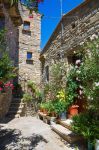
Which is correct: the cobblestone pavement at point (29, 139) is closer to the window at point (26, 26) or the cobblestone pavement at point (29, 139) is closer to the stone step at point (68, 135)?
the stone step at point (68, 135)

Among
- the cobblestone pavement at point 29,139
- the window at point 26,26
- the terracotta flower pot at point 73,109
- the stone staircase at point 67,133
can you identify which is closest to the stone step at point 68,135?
the stone staircase at point 67,133

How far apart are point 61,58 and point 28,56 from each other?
6.62 metres

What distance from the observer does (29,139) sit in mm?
6852

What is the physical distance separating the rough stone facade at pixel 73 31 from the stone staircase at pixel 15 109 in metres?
3.10

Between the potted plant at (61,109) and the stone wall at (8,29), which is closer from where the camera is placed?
the potted plant at (61,109)

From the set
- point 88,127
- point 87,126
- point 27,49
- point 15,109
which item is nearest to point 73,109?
point 87,126

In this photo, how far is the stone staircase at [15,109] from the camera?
37.3 ft

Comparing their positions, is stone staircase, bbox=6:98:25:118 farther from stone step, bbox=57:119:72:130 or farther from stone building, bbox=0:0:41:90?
stone step, bbox=57:119:72:130

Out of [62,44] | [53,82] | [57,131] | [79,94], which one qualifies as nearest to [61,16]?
[62,44]

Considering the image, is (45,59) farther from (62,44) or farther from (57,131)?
(57,131)

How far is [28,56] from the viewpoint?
1686 centimetres

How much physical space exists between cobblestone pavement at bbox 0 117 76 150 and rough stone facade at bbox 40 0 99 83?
3755mm

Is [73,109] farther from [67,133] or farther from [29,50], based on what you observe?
[29,50]

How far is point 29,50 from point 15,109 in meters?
6.15
